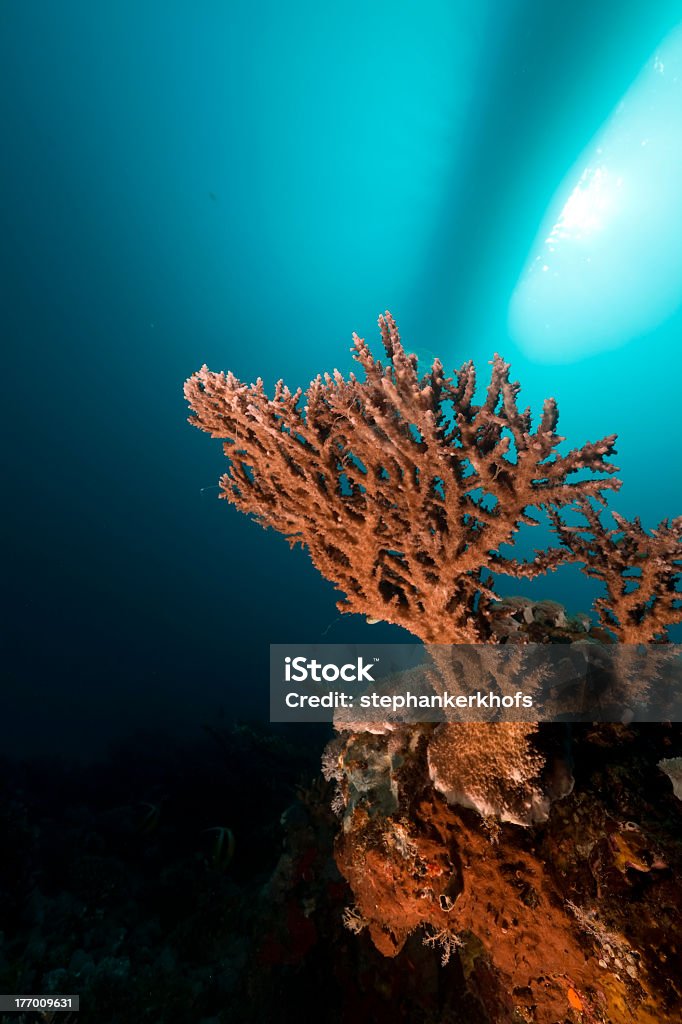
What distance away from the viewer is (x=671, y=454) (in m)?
71.2

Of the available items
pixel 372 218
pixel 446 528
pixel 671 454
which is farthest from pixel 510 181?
pixel 671 454

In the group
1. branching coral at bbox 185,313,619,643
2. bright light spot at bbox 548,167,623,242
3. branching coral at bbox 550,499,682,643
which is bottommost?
branching coral at bbox 550,499,682,643

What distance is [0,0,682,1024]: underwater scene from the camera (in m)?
2.80

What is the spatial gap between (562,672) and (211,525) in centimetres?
8022

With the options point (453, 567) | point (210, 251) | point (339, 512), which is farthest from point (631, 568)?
point (210, 251)

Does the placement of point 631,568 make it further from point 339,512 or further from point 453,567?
point 339,512

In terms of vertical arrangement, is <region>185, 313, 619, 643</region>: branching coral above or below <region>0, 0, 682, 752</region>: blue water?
below

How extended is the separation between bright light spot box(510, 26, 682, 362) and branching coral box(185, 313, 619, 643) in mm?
34770

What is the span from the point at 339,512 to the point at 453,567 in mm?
909

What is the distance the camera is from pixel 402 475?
A: 2844 mm

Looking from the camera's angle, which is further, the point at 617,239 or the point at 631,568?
the point at 617,239

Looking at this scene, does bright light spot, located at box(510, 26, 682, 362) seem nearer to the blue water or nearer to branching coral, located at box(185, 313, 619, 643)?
the blue water

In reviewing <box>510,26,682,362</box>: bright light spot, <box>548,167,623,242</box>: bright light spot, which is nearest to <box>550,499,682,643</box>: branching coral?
<box>510,26,682,362</box>: bright light spot

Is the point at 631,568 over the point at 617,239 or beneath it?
beneath
